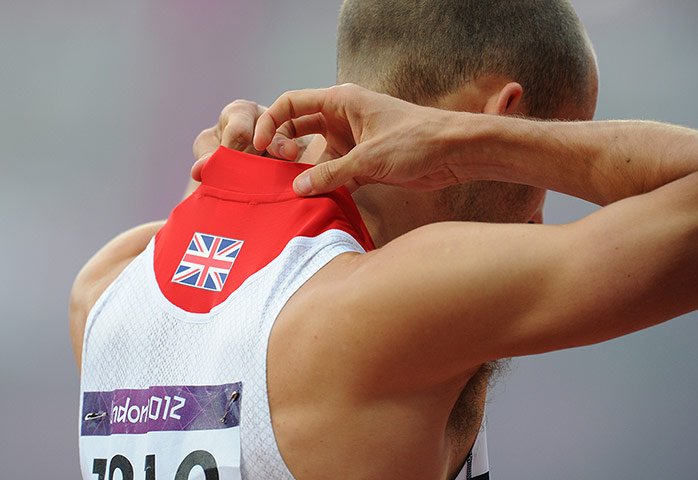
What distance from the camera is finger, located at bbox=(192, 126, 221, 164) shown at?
1271mm

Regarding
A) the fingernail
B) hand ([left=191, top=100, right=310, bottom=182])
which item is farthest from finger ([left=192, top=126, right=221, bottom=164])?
the fingernail

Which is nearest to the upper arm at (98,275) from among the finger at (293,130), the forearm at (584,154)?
the finger at (293,130)

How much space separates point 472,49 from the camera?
3.45 feet

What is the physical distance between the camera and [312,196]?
911 millimetres

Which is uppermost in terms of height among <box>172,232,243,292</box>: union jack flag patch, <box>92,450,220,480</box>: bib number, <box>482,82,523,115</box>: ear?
<box>482,82,523,115</box>: ear

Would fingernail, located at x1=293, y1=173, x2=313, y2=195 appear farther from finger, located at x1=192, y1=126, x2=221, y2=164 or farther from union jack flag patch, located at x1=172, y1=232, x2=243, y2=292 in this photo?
finger, located at x1=192, y1=126, x2=221, y2=164

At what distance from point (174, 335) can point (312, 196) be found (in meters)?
0.25

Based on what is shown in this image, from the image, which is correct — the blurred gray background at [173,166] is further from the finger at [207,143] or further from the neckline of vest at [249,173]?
the neckline of vest at [249,173]

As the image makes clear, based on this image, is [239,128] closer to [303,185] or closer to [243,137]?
[243,137]

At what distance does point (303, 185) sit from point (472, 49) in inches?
14.4

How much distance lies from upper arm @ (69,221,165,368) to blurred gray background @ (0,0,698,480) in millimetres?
1491

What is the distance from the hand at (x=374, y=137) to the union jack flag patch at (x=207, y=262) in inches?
4.8

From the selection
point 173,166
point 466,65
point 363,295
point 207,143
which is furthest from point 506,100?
point 173,166

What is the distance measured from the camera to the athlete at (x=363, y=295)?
2.27ft
